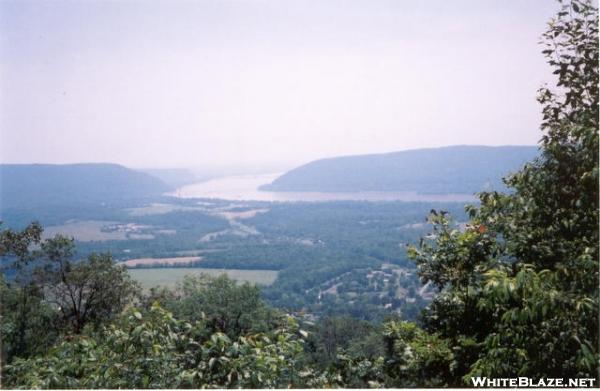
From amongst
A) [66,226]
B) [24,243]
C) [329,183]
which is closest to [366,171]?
[329,183]

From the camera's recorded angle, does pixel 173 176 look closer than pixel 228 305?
No

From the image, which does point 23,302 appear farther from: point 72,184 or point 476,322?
point 72,184

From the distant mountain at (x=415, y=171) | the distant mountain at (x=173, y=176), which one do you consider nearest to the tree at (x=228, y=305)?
the distant mountain at (x=415, y=171)

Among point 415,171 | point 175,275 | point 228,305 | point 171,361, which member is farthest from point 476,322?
point 415,171

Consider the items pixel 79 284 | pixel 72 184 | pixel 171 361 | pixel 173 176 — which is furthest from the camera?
pixel 173 176

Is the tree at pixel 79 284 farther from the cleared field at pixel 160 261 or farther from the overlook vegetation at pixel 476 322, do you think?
the cleared field at pixel 160 261

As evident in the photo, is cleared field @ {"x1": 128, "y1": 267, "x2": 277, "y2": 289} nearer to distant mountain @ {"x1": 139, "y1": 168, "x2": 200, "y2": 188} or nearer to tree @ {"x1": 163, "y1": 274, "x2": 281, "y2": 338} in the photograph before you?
tree @ {"x1": 163, "y1": 274, "x2": 281, "y2": 338}
